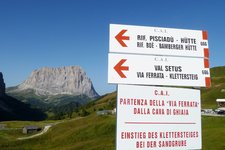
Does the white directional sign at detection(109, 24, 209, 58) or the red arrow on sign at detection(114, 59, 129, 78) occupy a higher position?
the white directional sign at detection(109, 24, 209, 58)

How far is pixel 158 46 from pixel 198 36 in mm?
2409

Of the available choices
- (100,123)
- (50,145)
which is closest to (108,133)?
(100,123)

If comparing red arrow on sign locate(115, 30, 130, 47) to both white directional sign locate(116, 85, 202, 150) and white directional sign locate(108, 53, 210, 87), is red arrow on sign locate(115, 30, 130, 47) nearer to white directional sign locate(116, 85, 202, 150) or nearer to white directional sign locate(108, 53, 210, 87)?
white directional sign locate(108, 53, 210, 87)

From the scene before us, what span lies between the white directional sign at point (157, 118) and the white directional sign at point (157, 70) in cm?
41

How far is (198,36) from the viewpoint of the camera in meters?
18.6

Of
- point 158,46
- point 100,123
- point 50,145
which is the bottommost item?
point 50,145

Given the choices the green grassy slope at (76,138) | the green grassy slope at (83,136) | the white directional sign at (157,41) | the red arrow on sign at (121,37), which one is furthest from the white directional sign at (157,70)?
the green grassy slope at (76,138)

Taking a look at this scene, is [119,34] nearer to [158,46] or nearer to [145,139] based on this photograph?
[158,46]

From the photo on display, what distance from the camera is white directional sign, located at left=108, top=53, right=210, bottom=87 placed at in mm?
16531

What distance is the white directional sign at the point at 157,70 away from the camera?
1653 centimetres

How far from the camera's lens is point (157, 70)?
57.7ft

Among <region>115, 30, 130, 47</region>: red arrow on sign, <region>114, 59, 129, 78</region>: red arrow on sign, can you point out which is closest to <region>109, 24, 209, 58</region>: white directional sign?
<region>115, 30, 130, 47</region>: red arrow on sign

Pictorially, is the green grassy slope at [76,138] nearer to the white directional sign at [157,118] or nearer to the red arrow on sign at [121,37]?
the white directional sign at [157,118]

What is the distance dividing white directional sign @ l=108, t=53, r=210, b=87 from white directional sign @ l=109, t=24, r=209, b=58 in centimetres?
33
